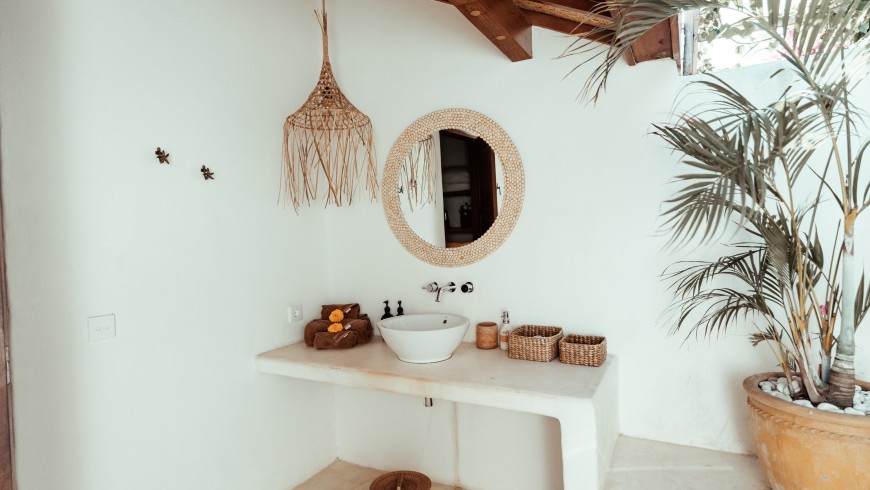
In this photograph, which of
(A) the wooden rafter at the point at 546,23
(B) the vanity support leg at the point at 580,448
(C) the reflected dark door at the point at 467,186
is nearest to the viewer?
(B) the vanity support leg at the point at 580,448

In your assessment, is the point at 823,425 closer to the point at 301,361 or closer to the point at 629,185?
the point at 629,185

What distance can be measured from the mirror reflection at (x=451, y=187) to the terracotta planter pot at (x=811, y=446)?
1326mm

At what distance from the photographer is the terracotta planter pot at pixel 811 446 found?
4.45ft

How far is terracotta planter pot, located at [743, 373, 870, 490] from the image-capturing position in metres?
1.36

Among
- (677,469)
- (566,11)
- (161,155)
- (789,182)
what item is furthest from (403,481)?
(566,11)

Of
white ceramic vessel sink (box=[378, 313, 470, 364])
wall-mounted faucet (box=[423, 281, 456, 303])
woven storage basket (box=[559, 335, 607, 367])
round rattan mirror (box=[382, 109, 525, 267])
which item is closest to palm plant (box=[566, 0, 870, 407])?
woven storage basket (box=[559, 335, 607, 367])

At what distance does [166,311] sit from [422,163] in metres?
1.34

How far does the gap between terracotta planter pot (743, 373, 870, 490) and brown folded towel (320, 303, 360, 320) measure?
1.78 meters

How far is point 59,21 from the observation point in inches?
68.0

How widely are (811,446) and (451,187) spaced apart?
5.51 feet

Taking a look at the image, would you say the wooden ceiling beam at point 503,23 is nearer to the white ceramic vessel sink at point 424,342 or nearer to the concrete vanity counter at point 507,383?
the white ceramic vessel sink at point 424,342

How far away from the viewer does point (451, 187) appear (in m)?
2.47

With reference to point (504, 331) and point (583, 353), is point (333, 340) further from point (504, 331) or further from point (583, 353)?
point (583, 353)

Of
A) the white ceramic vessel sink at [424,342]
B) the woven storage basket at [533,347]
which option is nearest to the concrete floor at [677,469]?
the woven storage basket at [533,347]
